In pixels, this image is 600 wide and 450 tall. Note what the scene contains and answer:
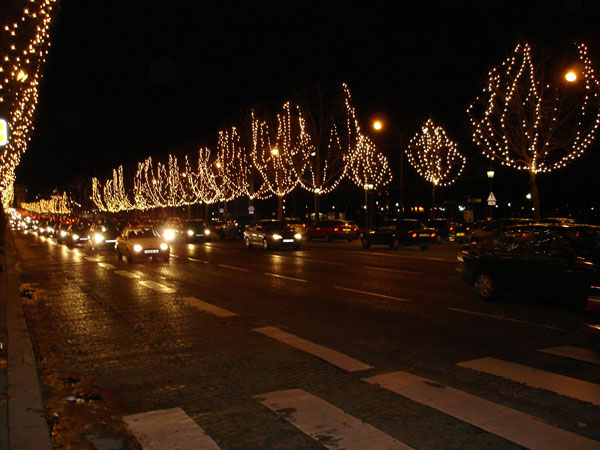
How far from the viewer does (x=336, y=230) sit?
130ft

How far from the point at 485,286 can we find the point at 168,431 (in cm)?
878

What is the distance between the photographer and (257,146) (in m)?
57.5

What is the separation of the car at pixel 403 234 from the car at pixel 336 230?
25.6ft

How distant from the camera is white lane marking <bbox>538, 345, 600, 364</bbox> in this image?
24.4 ft

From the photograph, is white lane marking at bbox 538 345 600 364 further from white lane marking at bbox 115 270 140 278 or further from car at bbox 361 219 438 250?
car at bbox 361 219 438 250

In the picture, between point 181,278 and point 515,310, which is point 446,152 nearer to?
point 181,278

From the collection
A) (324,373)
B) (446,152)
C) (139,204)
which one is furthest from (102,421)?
(139,204)

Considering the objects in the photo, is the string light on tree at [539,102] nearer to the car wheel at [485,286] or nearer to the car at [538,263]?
the car at [538,263]

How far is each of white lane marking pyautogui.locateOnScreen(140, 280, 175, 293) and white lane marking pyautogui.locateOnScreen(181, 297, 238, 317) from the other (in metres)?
1.74

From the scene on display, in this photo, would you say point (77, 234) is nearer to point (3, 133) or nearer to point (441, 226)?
point (441, 226)

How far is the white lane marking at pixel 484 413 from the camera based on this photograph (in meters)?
4.81

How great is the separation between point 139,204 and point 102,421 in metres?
110

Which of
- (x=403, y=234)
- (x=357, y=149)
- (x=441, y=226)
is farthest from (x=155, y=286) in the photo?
(x=357, y=149)

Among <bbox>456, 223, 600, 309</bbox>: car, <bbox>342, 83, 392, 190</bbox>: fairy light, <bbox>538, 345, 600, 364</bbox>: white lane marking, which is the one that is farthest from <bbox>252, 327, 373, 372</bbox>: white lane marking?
<bbox>342, 83, 392, 190</bbox>: fairy light
